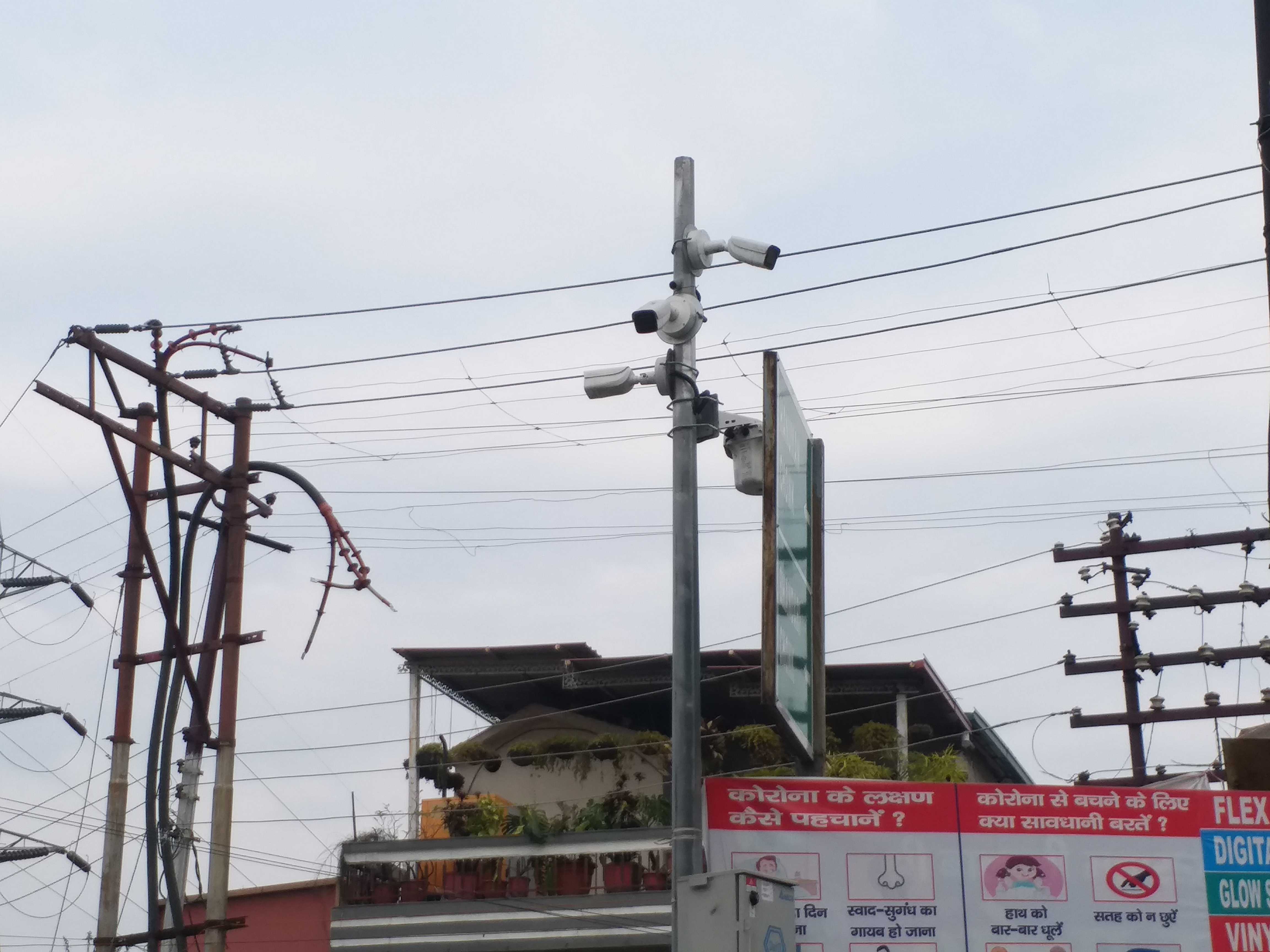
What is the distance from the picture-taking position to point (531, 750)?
24.6 meters

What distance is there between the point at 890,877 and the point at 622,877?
38.6ft

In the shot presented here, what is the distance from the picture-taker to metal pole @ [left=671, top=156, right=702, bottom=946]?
355 inches

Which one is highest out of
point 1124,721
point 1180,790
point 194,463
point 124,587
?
point 194,463

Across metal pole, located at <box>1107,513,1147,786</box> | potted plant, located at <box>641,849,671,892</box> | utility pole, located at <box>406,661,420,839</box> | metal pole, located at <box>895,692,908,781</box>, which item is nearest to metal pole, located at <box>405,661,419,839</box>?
utility pole, located at <box>406,661,420,839</box>

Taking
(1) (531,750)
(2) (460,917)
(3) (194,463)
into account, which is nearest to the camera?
(2) (460,917)

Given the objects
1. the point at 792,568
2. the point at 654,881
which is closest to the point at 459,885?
the point at 654,881

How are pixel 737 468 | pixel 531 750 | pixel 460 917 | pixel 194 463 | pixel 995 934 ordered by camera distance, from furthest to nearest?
pixel 531 750
pixel 194 463
pixel 460 917
pixel 737 468
pixel 995 934

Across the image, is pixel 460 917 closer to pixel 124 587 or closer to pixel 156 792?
pixel 156 792

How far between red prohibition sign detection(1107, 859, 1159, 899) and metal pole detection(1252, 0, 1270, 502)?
3840 millimetres

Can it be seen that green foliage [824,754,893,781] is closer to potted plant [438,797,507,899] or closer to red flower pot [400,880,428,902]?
potted plant [438,797,507,899]

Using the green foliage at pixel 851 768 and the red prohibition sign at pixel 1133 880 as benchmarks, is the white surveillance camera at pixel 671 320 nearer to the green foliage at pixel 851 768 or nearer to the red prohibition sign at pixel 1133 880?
the red prohibition sign at pixel 1133 880

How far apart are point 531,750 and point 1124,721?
10255mm

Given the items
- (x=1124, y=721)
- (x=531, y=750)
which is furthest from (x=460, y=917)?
(x=1124, y=721)

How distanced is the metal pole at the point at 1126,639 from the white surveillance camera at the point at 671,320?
56.9 feet
